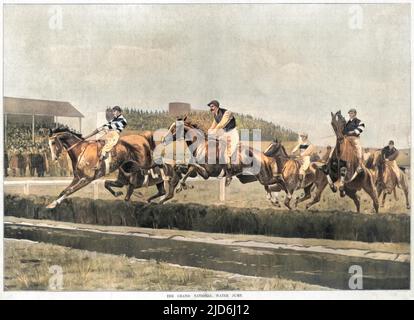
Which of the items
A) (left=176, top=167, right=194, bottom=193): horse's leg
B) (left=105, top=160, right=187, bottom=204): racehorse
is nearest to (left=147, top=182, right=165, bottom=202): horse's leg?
(left=105, top=160, right=187, bottom=204): racehorse

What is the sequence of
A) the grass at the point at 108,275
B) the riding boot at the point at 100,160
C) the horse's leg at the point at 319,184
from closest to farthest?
the grass at the point at 108,275
the horse's leg at the point at 319,184
the riding boot at the point at 100,160

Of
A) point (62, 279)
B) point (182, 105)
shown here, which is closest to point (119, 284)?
point (62, 279)

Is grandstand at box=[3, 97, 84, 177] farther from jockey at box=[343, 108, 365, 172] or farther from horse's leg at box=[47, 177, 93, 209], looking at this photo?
jockey at box=[343, 108, 365, 172]

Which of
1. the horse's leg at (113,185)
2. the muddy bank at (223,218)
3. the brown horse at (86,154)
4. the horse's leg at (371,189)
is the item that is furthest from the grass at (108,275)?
the horse's leg at (371,189)

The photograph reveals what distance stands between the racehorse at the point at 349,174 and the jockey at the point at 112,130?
309 cm

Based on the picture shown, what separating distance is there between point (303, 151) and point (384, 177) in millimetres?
1250

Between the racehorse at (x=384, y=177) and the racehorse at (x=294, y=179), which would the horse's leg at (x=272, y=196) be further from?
the racehorse at (x=384, y=177)

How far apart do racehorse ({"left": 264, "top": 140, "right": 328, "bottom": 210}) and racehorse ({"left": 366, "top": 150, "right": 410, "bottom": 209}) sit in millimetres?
741

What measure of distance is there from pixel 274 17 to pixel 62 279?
495 cm

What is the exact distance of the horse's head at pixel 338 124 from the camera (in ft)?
27.2

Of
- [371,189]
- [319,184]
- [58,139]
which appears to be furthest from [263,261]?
[58,139]

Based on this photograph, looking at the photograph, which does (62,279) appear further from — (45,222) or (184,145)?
(184,145)

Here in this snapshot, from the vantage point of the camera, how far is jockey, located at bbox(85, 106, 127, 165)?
830 cm

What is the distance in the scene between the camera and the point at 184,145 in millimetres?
8359
